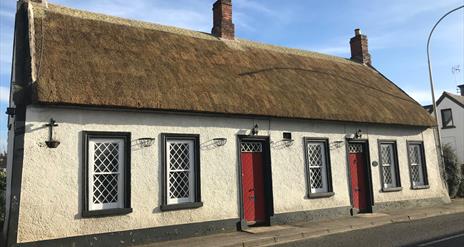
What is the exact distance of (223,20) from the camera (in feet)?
54.9

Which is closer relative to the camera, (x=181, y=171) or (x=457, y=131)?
(x=181, y=171)

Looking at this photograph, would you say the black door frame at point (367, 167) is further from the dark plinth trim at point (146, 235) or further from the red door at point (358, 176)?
the dark plinth trim at point (146, 235)

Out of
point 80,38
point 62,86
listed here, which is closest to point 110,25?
point 80,38

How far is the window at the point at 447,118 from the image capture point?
1483 inches

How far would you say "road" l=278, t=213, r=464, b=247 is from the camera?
31.6 ft

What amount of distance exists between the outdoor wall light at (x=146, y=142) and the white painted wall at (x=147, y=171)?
0.12 m

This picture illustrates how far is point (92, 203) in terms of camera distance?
9953 millimetres

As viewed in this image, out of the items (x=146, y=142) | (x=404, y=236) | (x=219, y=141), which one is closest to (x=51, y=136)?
(x=146, y=142)

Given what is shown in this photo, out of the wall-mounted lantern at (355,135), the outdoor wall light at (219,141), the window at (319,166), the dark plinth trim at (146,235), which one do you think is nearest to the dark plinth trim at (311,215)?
the window at (319,166)

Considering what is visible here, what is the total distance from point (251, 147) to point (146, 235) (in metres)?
4.22

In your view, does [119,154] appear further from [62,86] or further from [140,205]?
[62,86]

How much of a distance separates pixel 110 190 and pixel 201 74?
14.9 feet

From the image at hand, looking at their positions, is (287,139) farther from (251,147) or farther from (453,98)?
(453,98)

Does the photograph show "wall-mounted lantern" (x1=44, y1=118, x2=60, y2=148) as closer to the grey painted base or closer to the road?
the road
